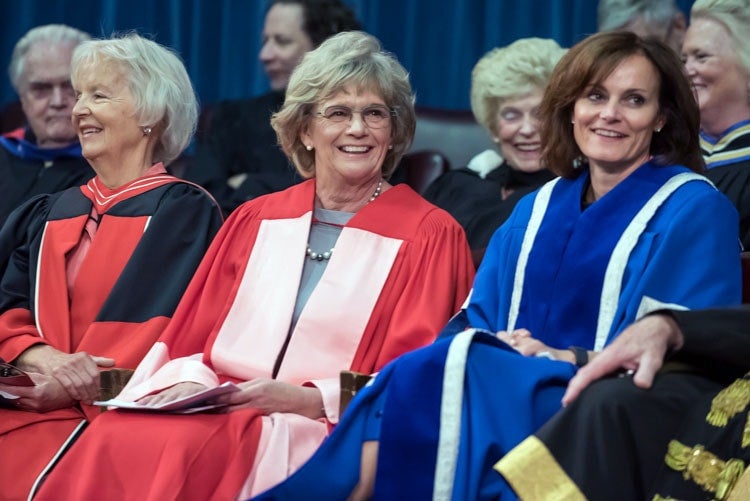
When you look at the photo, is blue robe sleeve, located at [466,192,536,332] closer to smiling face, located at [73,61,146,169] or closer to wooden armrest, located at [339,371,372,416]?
wooden armrest, located at [339,371,372,416]

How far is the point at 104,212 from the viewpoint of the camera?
4082 millimetres

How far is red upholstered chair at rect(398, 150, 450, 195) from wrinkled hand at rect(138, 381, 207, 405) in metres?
1.93

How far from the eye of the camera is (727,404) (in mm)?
2861

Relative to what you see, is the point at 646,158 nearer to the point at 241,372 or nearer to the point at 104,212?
the point at 241,372

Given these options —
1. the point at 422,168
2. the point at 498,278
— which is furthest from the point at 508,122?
the point at 498,278

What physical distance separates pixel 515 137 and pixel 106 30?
2.51m

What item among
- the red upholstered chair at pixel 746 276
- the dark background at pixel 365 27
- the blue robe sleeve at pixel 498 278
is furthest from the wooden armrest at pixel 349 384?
the dark background at pixel 365 27

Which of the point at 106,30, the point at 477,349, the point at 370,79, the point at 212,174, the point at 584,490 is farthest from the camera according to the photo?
the point at 106,30

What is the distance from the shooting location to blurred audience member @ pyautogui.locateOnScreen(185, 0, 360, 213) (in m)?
5.54

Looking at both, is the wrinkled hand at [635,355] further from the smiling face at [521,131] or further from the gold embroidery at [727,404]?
the smiling face at [521,131]

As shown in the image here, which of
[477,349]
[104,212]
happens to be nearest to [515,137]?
[104,212]

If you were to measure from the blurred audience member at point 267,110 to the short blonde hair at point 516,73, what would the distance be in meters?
0.87

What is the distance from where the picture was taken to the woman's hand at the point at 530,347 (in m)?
3.17

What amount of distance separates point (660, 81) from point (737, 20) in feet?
3.43
